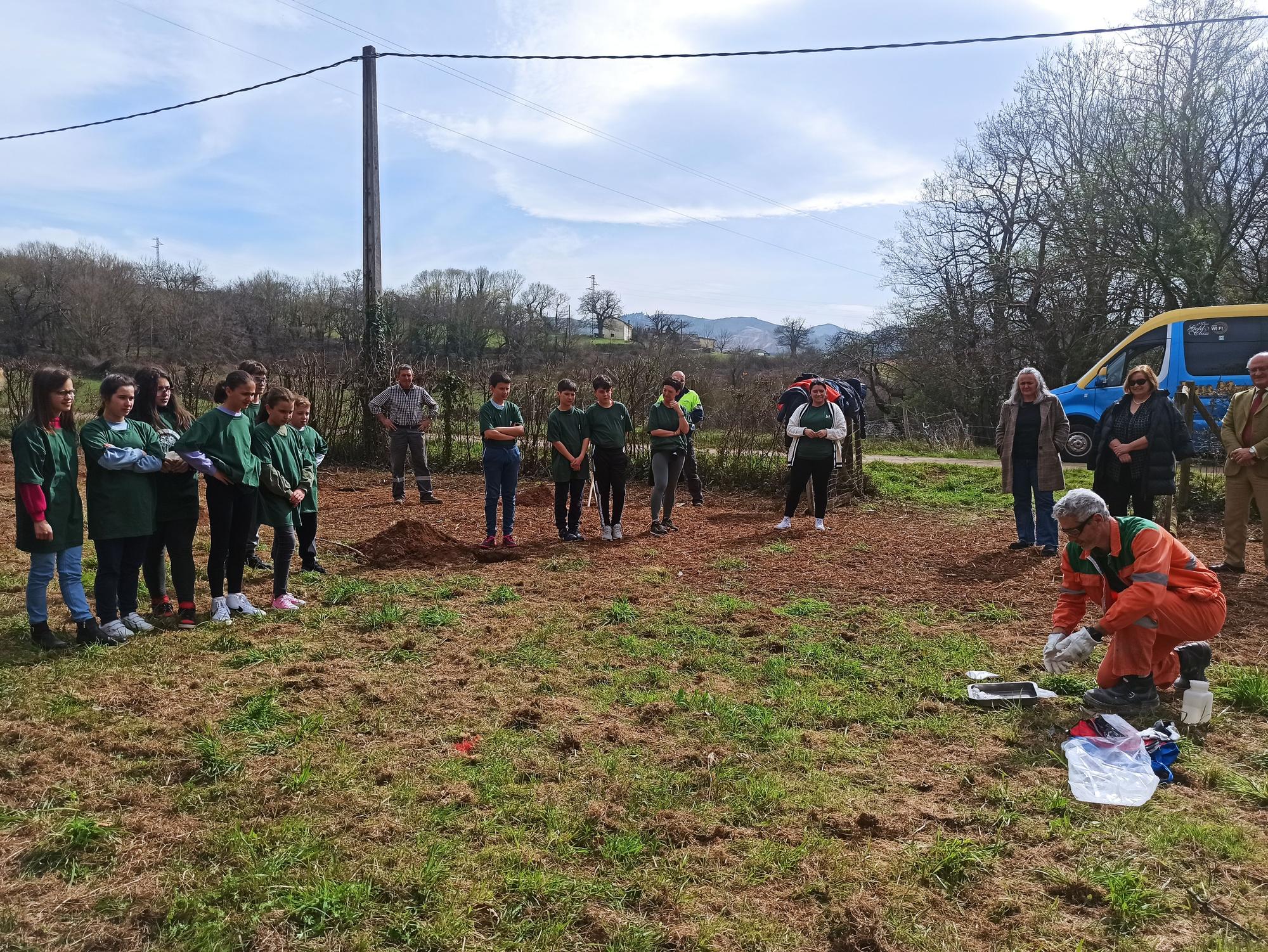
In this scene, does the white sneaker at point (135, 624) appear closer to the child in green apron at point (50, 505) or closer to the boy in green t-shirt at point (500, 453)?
the child in green apron at point (50, 505)

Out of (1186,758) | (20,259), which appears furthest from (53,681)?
(20,259)

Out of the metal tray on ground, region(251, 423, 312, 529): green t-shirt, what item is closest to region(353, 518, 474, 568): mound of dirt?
region(251, 423, 312, 529): green t-shirt

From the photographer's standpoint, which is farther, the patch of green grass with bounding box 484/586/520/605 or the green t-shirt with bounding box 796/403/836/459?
the green t-shirt with bounding box 796/403/836/459

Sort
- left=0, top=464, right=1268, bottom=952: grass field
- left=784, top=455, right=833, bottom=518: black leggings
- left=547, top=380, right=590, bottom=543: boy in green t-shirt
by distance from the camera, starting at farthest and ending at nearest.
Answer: left=784, top=455, right=833, bottom=518: black leggings → left=547, top=380, right=590, bottom=543: boy in green t-shirt → left=0, top=464, right=1268, bottom=952: grass field

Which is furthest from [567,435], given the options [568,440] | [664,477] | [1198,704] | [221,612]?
[1198,704]

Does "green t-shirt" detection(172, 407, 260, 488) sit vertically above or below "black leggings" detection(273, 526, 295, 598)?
above

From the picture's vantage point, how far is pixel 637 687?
14.5ft

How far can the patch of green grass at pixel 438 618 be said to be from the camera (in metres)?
5.54

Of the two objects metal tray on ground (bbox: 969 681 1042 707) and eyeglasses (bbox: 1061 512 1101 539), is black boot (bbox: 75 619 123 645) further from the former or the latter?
eyeglasses (bbox: 1061 512 1101 539)

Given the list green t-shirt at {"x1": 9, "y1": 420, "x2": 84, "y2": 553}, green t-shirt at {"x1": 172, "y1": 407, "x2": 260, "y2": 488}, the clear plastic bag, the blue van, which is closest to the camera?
the clear plastic bag

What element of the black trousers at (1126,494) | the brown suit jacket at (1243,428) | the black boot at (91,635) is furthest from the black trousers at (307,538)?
the brown suit jacket at (1243,428)

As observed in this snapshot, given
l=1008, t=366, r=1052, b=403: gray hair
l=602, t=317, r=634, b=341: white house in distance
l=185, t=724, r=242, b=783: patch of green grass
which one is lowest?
l=185, t=724, r=242, b=783: patch of green grass

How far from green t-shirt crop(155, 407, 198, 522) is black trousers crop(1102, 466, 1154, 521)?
721 centimetres

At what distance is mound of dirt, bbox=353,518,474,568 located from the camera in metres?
7.52
